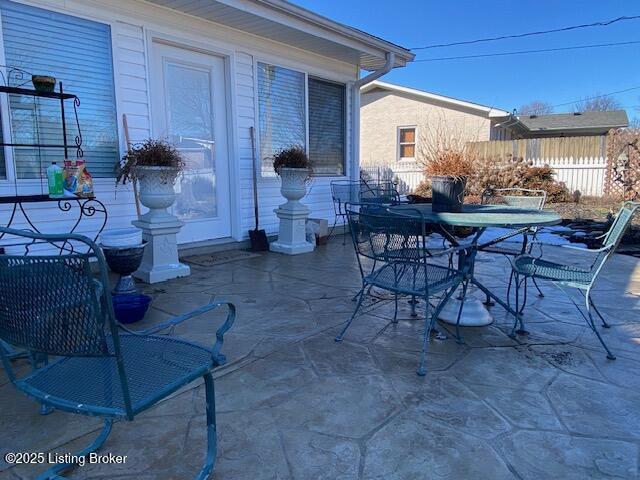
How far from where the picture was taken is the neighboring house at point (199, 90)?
3.63 metres

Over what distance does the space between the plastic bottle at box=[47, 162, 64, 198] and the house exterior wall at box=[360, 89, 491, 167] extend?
36.7 ft

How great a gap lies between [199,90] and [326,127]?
2.18m

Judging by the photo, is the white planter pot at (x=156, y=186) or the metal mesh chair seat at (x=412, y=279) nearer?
the metal mesh chair seat at (x=412, y=279)

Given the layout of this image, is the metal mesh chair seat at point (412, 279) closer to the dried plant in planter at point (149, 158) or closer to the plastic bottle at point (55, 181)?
the dried plant in planter at point (149, 158)

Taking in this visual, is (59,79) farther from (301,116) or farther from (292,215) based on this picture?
(301,116)

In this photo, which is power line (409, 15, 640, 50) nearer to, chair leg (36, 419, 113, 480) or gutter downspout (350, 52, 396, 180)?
gutter downspout (350, 52, 396, 180)

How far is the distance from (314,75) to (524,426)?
5.40 m

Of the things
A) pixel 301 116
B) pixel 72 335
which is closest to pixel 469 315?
pixel 72 335

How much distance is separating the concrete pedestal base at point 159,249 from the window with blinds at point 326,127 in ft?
8.98

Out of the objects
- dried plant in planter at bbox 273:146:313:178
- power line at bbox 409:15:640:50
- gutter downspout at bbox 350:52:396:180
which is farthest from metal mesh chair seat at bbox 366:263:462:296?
power line at bbox 409:15:640:50

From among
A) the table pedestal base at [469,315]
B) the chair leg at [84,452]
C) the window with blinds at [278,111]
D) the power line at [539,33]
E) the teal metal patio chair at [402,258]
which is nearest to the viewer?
the chair leg at [84,452]

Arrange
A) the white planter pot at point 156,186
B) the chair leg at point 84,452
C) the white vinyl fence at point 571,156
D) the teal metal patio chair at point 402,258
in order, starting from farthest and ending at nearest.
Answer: the white vinyl fence at point 571,156 → the white planter pot at point 156,186 → the teal metal patio chair at point 402,258 → the chair leg at point 84,452

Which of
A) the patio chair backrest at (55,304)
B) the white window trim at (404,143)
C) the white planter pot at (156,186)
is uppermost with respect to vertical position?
the white window trim at (404,143)

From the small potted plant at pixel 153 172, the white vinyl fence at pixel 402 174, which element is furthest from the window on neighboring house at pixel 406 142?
the small potted plant at pixel 153 172
